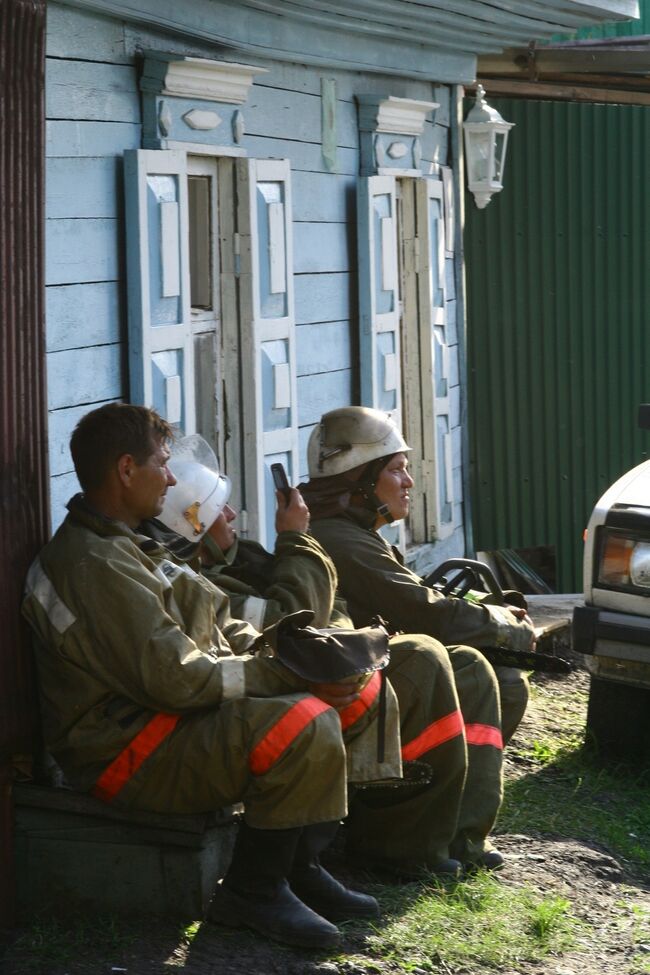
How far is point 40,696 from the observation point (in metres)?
4.08

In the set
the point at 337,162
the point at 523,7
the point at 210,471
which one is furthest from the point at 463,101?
the point at 210,471

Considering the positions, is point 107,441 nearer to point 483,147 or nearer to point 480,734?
point 480,734

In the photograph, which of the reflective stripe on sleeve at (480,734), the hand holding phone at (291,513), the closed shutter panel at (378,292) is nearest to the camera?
the hand holding phone at (291,513)

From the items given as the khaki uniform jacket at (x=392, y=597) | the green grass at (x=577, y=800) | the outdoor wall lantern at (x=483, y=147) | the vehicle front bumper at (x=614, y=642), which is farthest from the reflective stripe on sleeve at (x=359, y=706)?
the outdoor wall lantern at (x=483, y=147)

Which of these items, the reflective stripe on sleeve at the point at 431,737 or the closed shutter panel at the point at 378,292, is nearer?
the reflective stripe on sleeve at the point at 431,737

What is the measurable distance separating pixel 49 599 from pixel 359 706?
0.87m

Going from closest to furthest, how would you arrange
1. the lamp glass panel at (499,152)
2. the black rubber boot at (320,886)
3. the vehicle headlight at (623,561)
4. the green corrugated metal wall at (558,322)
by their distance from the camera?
the black rubber boot at (320,886) → the vehicle headlight at (623,561) → the lamp glass panel at (499,152) → the green corrugated metal wall at (558,322)

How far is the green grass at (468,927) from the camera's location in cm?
404

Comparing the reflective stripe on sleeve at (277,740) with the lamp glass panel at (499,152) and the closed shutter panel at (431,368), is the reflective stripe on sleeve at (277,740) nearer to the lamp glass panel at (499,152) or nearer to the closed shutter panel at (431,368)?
the closed shutter panel at (431,368)

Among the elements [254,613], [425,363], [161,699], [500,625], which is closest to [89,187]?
[254,613]

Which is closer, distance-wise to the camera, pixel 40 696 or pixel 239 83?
pixel 40 696

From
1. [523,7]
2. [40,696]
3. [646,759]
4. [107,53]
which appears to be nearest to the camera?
[40,696]

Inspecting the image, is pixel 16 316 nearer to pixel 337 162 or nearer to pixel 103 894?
pixel 103 894

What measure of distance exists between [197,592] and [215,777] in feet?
1.60
